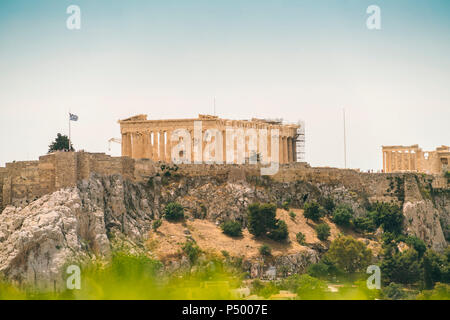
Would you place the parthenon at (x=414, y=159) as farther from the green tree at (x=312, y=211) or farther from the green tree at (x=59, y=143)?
the green tree at (x=59, y=143)

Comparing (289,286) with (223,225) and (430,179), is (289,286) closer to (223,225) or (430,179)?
(223,225)

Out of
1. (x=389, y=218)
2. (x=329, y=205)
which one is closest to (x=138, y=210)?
(x=329, y=205)

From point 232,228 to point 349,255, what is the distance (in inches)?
421

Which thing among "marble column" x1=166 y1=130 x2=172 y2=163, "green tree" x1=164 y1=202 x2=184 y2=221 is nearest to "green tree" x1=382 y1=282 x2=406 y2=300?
"green tree" x1=164 y1=202 x2=184 y2=221

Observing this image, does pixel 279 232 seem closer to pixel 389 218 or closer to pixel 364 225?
pixel 364 225

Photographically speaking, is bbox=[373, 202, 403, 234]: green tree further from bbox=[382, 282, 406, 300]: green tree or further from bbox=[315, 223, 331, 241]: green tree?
bbox=[382, 282, 406, 300]: green tree

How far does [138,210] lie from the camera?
65.4m

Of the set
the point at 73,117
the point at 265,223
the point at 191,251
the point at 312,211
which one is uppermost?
the point at 73,117

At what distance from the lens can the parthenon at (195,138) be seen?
78.2m

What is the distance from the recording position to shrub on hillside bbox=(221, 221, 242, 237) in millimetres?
68188

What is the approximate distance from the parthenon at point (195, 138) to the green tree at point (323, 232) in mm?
12884

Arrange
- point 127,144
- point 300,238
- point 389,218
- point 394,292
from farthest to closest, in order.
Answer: point 127,144
point 389,218
point 300,238
point 394,292

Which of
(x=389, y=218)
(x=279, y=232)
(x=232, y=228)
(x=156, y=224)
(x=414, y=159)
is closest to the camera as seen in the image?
(x=156, y=224)

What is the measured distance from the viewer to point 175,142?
7881 cm
